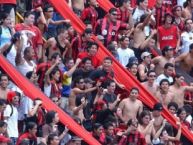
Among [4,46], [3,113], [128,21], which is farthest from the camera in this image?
[128,21]

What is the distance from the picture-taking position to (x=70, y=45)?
28797 millimetres

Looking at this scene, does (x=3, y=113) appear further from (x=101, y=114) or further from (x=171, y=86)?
(x=171, y=86)

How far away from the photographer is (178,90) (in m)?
29.9

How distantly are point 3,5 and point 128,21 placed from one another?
3822mm

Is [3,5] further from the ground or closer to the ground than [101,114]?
further from the ground

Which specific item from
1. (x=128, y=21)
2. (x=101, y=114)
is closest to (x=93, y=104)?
(x=101, y=114)

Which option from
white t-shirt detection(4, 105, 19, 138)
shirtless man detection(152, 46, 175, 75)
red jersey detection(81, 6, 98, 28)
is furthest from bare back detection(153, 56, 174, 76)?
white t-shirt detection(4, 105, 19, 138)

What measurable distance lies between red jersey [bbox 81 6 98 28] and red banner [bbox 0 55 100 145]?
4.32 meters

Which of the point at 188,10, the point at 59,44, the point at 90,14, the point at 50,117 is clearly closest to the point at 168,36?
the point at 90,14

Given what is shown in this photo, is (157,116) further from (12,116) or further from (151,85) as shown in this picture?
(12,116)

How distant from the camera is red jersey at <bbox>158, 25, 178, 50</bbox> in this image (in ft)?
103

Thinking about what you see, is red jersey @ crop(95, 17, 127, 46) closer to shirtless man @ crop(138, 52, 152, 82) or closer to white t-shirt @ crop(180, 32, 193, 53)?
shirtless man @ crop(138, 52, 152, 82)

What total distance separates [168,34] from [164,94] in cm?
226

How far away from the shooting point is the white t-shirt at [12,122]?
2509 cm
